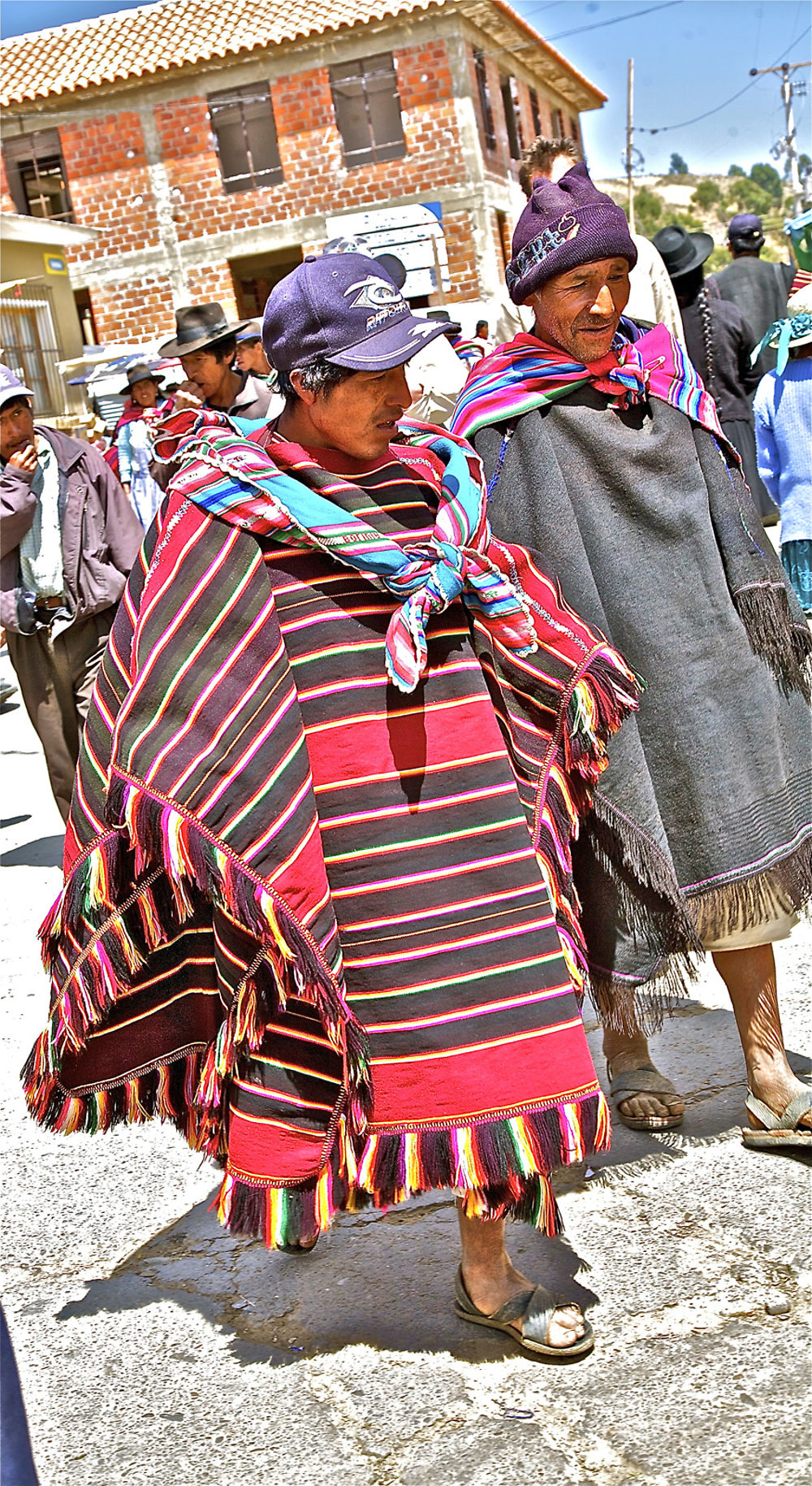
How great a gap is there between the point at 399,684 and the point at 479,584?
1.00 ft

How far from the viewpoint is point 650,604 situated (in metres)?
3.14

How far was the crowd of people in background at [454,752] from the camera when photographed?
2.58 meters

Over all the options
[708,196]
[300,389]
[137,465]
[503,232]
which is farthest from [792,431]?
[708,196]

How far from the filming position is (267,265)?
31.8m

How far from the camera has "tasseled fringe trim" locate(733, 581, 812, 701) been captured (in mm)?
3225

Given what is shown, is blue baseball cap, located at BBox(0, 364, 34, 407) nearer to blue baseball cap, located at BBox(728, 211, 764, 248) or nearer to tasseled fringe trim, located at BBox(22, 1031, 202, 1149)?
tasseled fringe trim, located at BBox(22, 1031, 202, 1149)

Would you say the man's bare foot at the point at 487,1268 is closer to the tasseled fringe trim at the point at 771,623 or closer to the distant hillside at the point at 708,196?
the tasseled fringe trim at the point at 771,623

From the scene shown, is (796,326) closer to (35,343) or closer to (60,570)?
(60,570)

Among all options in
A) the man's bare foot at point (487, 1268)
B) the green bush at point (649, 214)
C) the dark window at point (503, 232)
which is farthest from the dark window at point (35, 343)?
the green bush at point (649, 214)

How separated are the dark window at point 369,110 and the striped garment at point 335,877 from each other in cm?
2808

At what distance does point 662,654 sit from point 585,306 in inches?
29.1

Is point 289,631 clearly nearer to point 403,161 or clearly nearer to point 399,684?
point 399,684

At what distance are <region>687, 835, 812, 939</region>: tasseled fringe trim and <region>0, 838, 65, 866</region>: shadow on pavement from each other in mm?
4080

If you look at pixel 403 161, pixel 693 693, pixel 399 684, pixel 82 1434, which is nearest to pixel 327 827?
pixel 399 684
